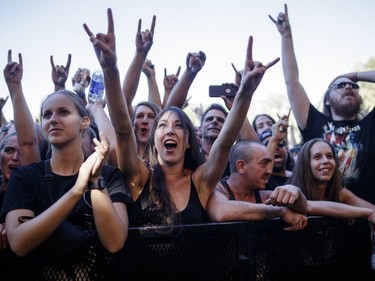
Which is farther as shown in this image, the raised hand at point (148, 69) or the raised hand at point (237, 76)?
the raised hand at point (148, 69)

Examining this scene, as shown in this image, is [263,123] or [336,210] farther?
[263,123]

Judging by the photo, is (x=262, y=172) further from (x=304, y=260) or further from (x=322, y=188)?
(x=304, y=260)

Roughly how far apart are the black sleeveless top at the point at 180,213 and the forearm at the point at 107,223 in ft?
1.15

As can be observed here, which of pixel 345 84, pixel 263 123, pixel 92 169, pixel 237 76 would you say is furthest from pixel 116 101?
pixel 263 123

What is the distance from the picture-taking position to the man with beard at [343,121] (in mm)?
3459

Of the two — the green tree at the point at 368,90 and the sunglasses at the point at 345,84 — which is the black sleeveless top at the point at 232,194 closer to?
the sunglasses at the point at 345,84

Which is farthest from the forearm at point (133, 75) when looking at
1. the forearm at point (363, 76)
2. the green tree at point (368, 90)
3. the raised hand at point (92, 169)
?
the green tree at point (368, 90)

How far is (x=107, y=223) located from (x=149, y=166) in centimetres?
99

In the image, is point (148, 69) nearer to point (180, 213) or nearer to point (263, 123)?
point (263, 123)

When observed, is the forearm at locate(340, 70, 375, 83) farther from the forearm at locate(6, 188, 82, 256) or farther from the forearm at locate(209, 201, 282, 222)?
the forearm at locate(6, 188, 82, 256)

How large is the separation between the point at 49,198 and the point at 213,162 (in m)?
1.09

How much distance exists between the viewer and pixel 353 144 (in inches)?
142

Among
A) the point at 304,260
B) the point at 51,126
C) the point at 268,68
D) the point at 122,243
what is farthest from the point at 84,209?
the point at 268,68

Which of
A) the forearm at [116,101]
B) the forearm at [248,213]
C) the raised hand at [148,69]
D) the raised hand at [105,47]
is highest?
the raised hand at [148,69]
